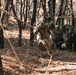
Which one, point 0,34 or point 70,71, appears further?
point 0,34

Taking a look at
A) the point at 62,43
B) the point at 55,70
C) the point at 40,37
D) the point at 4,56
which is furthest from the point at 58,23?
the point at 40,37

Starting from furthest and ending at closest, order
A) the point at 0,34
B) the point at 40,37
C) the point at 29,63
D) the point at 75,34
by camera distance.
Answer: the point at 75,34
the point at 0,34
the point at 29,63
the point at 40,37

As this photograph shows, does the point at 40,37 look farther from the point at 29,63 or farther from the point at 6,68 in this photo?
the point at 29,63

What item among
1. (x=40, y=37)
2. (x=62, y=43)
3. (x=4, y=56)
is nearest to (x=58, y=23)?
(x=62, y=43)

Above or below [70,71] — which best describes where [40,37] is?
above

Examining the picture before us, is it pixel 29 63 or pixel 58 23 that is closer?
pixel 29 63

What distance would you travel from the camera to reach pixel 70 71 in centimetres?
812

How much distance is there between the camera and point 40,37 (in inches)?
274

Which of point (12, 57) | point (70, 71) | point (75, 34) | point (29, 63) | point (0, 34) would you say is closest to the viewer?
point (70, 71)

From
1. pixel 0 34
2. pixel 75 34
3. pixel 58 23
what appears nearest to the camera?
pixel 0 34

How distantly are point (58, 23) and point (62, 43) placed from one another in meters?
4.18

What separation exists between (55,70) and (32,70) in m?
0.68

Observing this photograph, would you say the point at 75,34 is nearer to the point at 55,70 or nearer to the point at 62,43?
the point at 62,43

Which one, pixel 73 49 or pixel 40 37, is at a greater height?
pixel 40 37
